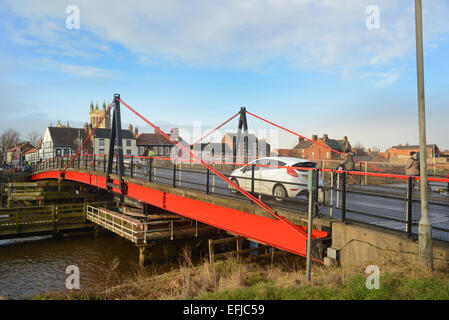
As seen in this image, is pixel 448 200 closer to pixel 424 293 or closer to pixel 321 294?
pixel 424 293

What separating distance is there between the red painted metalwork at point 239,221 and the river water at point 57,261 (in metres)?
3.03

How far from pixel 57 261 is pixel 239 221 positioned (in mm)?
12403

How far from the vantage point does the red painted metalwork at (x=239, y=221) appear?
7.73 metres

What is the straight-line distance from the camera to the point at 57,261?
16828mm

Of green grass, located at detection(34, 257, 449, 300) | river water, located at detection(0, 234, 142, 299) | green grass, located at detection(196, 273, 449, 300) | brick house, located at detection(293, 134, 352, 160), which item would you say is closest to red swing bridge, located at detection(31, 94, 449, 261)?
green grass, located at detection(34, 257, 449, 300)

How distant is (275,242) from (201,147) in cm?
6530

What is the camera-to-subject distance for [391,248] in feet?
19.3

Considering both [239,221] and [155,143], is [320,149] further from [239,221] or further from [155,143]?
[239,221]

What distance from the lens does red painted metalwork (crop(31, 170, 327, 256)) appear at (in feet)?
25.4

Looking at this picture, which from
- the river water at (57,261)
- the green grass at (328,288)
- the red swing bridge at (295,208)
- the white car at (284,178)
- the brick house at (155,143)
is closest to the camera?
the green grass at (328,288)

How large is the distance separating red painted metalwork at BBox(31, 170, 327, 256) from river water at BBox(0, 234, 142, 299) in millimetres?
3027

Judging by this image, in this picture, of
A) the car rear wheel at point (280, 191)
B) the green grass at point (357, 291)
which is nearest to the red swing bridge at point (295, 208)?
the car rear wheel at point (280, 191)

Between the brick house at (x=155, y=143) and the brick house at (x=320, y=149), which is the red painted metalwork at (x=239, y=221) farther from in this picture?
the brick house at (x=155, y=143)

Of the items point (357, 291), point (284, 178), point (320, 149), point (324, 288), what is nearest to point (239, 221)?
Result: point (284, 178)
